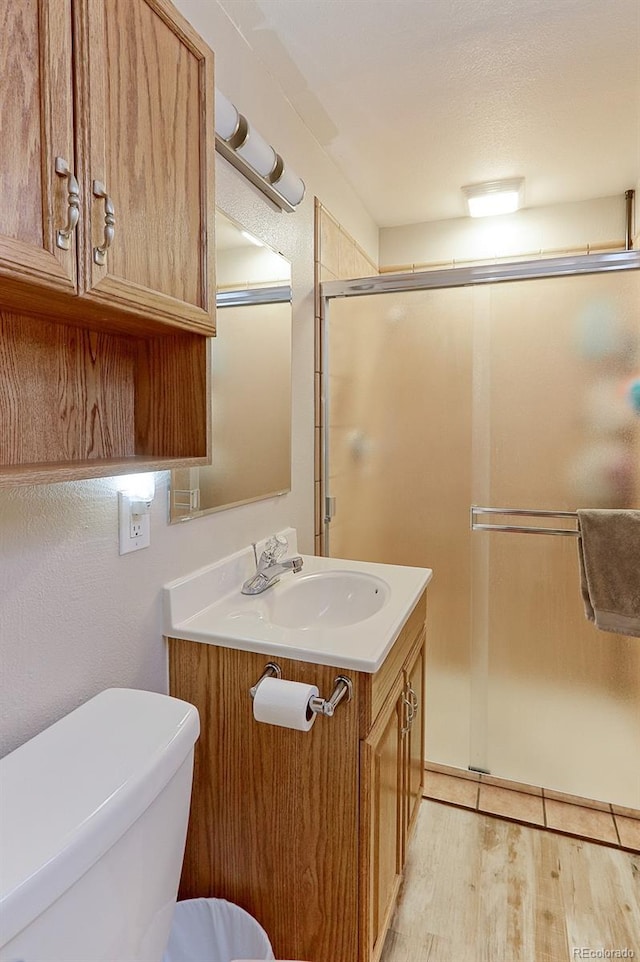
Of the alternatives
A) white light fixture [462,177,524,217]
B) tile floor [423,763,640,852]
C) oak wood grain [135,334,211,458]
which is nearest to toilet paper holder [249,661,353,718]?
oak wood grain [135,334,211,458]

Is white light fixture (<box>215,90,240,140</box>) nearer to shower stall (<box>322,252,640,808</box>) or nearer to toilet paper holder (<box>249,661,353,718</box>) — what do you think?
shower stall (<box>322,252,640,808</box>)

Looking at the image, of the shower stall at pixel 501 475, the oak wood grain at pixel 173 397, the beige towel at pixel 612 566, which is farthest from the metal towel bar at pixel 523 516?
the oak wood grain at pixel 173 397

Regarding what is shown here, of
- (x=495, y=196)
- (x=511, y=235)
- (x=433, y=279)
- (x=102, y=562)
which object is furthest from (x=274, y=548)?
(x=511, y=235)

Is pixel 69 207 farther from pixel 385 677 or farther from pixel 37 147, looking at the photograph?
pixel 385 677

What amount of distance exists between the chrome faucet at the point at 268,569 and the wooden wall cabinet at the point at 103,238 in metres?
0.48

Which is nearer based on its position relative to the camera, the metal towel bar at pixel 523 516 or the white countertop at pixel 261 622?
the white countertop at pixel 261 622

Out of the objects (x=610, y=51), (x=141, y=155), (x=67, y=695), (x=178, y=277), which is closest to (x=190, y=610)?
(x=67, y=695)

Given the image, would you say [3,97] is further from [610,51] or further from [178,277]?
[610,51]

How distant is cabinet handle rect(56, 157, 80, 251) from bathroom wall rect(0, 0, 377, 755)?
0.39 metres

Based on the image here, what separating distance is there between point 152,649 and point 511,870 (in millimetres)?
1329

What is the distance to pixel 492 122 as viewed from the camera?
6.31 ft

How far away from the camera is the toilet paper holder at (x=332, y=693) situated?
1.00 meters

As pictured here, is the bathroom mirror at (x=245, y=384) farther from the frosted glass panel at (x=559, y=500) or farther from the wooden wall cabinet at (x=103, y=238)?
the frosted glass panel at (x=559, y=500)

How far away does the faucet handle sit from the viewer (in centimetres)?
149
